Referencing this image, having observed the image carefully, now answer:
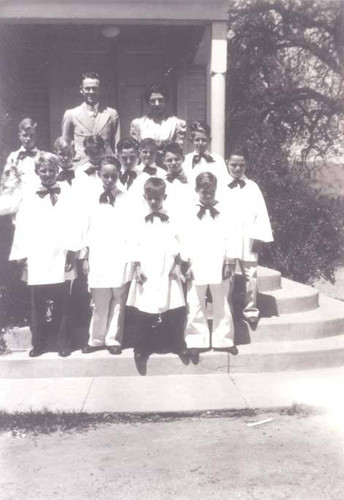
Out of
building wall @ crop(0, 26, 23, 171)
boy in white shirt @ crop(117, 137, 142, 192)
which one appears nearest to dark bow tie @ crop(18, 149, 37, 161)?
boy in white shirt @ crop(117, 137, 142, 192)

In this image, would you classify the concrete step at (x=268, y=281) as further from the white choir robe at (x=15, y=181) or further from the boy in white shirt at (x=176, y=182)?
→ the white choir robe at (x=15, y=181)

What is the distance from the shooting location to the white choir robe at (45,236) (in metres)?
5.80

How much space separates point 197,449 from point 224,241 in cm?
223

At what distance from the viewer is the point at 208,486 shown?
3.64m

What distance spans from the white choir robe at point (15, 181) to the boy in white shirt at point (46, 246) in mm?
157

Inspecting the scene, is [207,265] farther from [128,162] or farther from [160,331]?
[128,162]

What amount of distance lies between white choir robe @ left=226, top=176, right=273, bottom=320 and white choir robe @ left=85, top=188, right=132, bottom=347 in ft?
3.62

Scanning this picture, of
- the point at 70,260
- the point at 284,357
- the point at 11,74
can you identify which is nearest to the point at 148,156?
the point at 70,260

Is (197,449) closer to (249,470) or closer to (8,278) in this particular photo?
(249,470)

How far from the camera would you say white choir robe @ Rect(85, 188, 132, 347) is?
19.3 feet

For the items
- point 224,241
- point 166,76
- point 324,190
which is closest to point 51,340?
point 224,241

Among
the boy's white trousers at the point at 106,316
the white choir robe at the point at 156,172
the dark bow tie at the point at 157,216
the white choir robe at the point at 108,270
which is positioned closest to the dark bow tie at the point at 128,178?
the white choir robe at the point at 156,172

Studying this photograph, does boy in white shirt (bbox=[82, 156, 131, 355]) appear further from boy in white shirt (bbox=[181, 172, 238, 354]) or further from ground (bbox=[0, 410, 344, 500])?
ground (bbox=[0, 410, 344, 500])

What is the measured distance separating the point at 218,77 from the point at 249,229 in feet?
9.04
